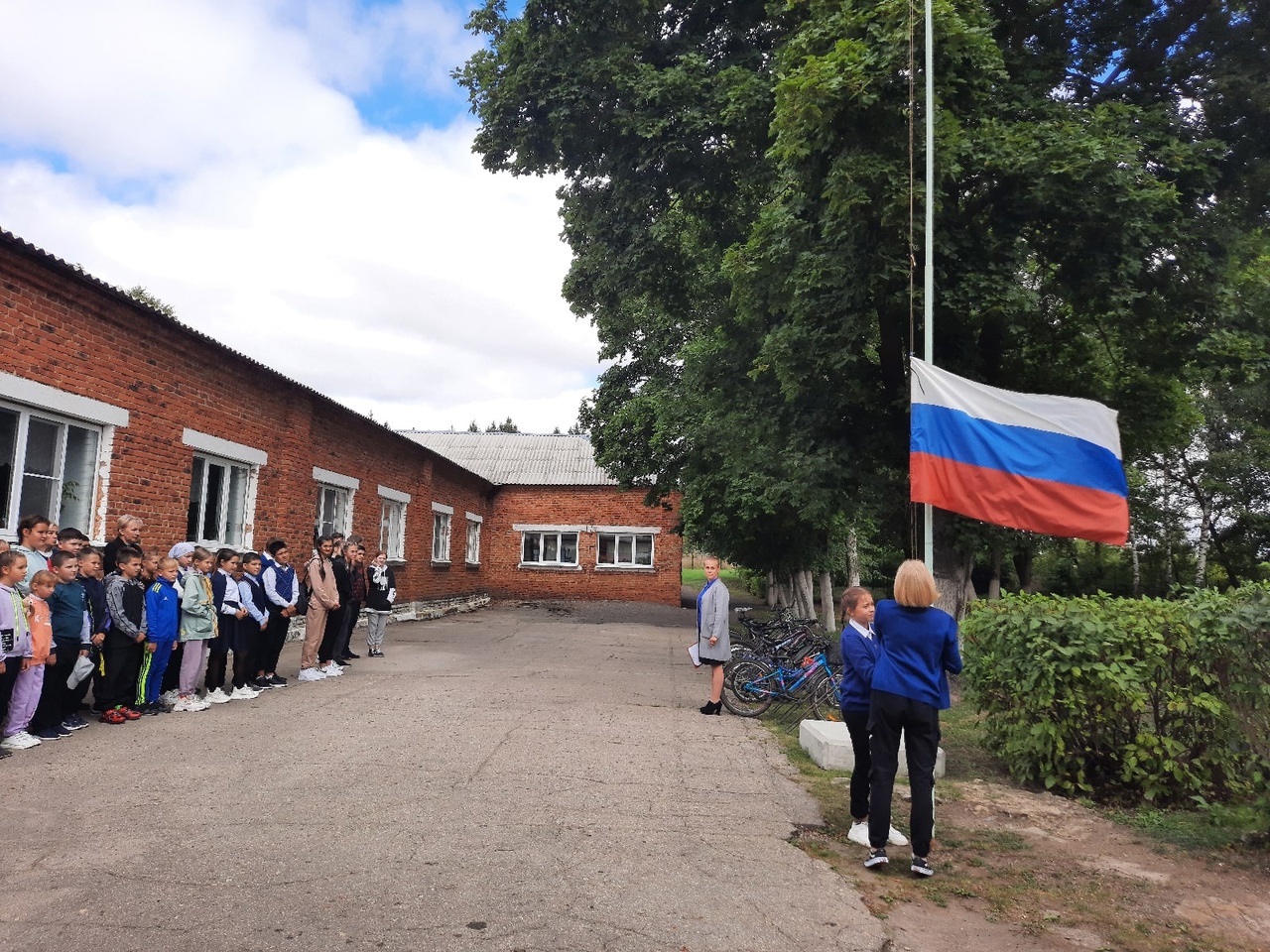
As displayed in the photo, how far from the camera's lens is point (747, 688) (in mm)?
9281

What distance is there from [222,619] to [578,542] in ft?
73.0

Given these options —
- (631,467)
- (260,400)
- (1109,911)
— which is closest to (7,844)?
(1109,911)

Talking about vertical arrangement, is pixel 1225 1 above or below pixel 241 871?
above

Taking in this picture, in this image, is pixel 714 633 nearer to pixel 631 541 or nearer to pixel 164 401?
pixel 164 401

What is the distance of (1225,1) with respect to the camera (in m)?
11.2

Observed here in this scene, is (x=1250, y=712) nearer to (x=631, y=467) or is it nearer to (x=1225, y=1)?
(x=1225, y=1)

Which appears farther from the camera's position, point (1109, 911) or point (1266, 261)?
point (1266, 261)

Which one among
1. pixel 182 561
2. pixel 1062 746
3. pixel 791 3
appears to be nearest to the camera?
pixel 1062 746

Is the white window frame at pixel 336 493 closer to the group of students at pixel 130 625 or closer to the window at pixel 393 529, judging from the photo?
the window at pixel 393 529

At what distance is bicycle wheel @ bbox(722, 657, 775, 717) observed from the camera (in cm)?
926

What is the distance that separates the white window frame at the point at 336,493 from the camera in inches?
615

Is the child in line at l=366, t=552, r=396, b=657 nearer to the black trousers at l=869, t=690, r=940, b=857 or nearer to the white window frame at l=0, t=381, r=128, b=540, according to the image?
the white window frame at l=0, t=381, r=128, b=540

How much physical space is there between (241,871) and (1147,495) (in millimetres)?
31109

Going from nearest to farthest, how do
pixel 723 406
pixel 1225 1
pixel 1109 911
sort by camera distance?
pixel 1109 911 < pixel 1225 1 < pixel 723 406
